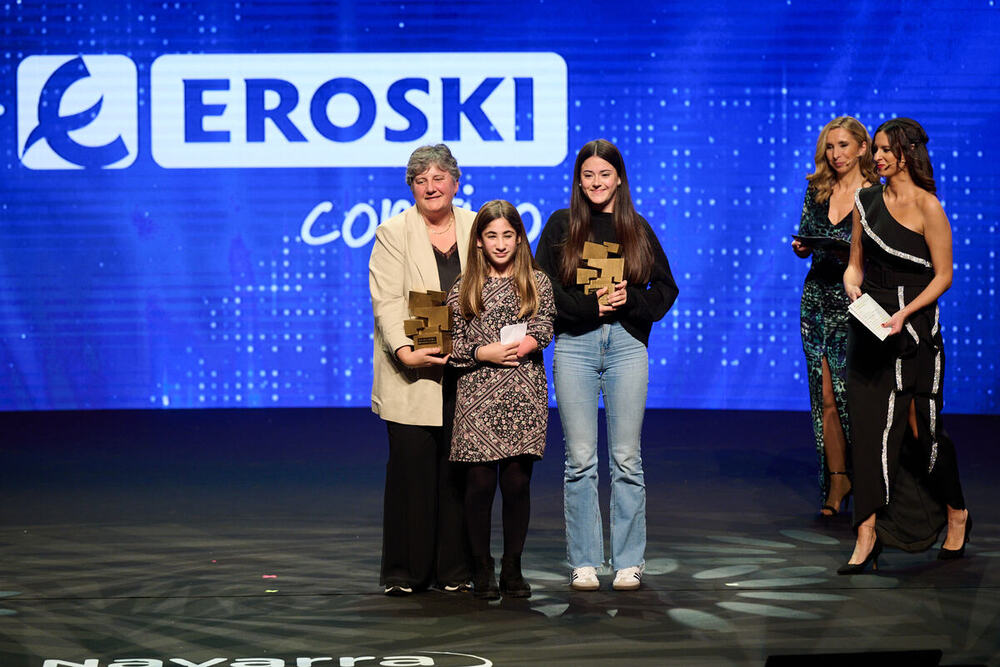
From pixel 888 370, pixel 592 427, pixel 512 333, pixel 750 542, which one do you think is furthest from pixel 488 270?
pixel 750 542

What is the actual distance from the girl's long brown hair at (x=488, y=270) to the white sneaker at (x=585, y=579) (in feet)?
2.81

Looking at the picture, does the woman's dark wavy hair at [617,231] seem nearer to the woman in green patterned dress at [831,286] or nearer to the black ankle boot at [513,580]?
the black ankle boot at [513,580]

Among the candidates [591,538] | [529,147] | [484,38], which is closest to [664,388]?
[529,147]

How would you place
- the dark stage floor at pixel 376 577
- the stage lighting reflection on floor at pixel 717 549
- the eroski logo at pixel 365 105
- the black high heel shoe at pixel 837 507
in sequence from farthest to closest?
the eroski logo at pixel 365 105 → the black high heel shoe at pixel 837 507 → the stage lighting reflection on floor at pixel 717 549 → the dark stage floor at pixel 376 577

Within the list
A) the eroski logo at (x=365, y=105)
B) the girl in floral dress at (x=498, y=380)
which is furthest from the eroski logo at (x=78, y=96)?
the girl in floral dress at (x=498, y=380)

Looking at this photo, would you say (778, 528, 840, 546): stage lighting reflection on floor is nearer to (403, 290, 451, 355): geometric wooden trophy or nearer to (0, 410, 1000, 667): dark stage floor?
(0, 410, 1000, 667): dark stage floor

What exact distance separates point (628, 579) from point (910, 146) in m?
1.77

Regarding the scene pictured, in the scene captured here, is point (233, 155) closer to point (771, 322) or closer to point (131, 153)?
point (131, 153)

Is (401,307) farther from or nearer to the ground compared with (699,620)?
farther from the ground

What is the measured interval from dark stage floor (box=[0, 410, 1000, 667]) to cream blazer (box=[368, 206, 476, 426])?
61 cm

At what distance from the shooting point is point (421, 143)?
29.3ft

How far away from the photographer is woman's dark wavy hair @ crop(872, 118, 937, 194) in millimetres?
4457

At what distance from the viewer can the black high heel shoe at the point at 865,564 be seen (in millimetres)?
4414

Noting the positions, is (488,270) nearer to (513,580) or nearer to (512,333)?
(512,333)
